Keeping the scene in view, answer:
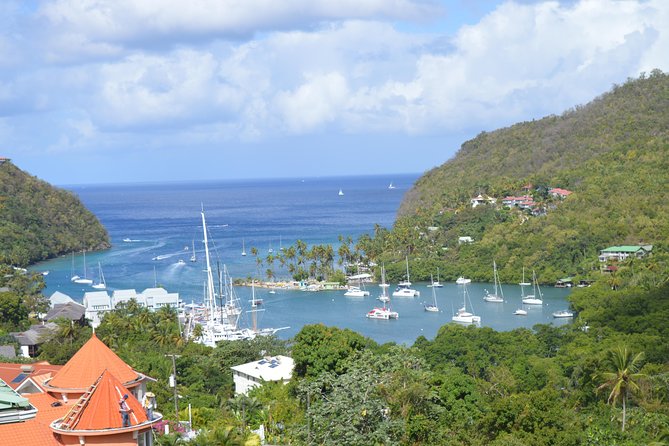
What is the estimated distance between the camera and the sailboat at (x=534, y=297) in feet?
191

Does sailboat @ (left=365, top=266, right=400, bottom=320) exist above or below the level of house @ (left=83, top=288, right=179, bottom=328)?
below

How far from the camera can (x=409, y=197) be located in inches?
4168

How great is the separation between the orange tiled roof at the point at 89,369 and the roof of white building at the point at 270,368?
1289cm

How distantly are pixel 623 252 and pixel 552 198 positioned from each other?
16486 millimetres

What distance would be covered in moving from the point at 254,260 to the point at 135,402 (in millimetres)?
69947

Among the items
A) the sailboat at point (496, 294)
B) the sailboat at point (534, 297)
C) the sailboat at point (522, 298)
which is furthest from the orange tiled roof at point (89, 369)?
the sailboat at point (496, 294)

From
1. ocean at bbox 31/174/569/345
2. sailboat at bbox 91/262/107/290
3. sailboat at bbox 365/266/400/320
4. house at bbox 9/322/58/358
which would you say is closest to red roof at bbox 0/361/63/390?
house at bbox 9/322/58/358

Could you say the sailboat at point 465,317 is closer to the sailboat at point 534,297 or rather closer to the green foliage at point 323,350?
the sailboat at point 534,297

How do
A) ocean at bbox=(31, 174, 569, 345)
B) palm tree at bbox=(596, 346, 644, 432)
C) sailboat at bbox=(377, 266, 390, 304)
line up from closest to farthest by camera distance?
1. palm tree at bbox=(596, 346, 644, 432)
2. ocean at bbox=(31, 174, 569, 345)
3. sailboat at bbox=(377, 266, 390, 304)

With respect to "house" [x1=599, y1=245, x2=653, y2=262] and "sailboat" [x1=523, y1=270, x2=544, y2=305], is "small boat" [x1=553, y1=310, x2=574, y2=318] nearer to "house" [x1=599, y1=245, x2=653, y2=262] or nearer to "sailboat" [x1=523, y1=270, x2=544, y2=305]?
"sailboat" [x1=523, y1=270, x2=544, y2=305]

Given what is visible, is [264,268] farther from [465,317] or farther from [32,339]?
[32,339]

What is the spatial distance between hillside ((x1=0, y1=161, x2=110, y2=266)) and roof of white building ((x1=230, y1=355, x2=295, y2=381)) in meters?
56.1

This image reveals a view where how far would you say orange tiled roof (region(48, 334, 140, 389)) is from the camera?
1596 cm

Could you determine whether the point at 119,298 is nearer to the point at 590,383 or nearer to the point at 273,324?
the point at 273,324
